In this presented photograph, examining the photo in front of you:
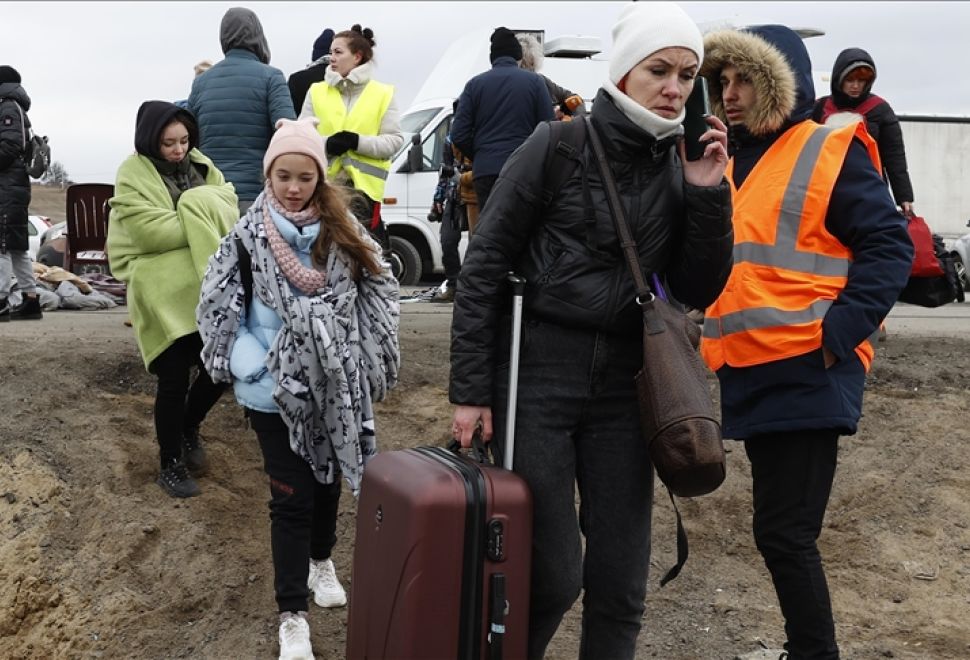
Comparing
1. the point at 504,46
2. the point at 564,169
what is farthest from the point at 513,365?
the point at 504,46

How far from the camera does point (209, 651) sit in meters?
→ 4.70

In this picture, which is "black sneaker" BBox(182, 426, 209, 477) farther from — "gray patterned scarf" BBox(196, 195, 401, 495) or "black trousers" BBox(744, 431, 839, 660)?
"black trousers" BBox(744, 431, 839, 660)

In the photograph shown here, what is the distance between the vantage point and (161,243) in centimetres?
549

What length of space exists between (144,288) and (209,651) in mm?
1770

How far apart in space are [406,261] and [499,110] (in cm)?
619

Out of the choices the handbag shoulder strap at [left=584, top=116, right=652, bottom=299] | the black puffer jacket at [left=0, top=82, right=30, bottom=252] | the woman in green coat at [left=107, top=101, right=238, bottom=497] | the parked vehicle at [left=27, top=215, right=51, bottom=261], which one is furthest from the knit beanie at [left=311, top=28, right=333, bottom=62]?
the parked vehicle at [left=27, top=215, right=51, bottom=261]

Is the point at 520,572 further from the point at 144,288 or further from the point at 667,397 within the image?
the point at 144,288

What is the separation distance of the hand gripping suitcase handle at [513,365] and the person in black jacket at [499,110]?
4732 mm

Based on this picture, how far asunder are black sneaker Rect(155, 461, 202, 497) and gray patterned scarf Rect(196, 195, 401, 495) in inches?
60.1

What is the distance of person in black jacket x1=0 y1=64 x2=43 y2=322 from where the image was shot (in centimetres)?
889

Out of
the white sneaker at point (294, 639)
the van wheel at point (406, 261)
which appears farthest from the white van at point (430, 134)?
the white sneaker at point (294, 639)

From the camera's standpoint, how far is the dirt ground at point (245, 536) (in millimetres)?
4930

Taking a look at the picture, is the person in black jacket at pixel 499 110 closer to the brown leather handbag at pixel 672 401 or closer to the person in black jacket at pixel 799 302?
the person in black jacket at pixel 799 302

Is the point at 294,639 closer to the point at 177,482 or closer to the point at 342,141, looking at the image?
the point at 177,482
